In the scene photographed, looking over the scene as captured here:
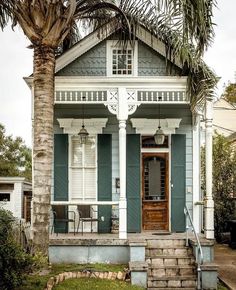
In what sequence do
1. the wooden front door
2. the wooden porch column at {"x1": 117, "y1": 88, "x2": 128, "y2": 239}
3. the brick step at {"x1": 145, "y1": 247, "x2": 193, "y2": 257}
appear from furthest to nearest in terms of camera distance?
the wooden front door, the wooden porch column at {"x1": 117, "y1": 88, "x2": 128, "y2": 239}, the brick step at {"x1": 145, "y1": 247, "x2": 193, "y2": 257}

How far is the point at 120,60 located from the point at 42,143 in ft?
13.1

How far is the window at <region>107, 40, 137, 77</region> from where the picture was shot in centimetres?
1273

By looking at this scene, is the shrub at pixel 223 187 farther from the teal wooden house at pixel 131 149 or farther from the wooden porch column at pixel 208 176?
the wooden porch column at pixel 208 176

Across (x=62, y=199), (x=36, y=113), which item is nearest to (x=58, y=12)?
(x=36, y=113)

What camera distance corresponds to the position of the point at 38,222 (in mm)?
9781

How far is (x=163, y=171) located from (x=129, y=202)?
51.6 inches

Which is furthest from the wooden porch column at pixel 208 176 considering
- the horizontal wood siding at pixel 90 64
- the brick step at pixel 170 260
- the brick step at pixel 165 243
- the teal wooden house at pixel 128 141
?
the horizontal wood siding at pixel 90 64

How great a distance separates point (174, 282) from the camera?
999 cm

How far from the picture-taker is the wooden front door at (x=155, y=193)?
13.3 meters

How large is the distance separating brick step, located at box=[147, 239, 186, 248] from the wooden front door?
2.17 metres

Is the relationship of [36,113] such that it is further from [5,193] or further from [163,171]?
Answer: [5,193]

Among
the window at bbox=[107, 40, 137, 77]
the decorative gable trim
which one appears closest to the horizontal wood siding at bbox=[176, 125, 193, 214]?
the decorative gable trim

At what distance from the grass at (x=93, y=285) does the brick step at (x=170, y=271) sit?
79cm

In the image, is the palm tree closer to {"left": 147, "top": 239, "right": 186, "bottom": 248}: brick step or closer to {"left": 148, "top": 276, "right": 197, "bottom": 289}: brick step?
{"left": 148, "top": 276, "right": 197, "bottom": 289}: brick step
